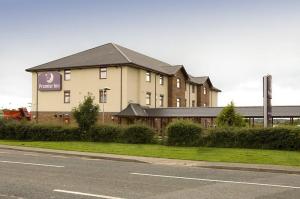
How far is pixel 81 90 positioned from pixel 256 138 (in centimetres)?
3322

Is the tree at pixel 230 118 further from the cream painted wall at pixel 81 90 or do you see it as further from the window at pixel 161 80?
the window at pixel 161 80

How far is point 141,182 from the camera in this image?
509 inches

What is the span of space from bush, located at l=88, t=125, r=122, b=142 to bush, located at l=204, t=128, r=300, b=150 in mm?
7332

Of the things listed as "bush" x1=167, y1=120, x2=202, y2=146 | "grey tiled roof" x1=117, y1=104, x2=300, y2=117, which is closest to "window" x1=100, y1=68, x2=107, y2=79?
"grey tiled roof" x1=117, y1=104, x2=300, y2=117

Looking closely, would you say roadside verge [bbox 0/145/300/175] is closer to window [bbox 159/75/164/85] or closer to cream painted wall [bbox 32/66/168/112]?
cream painted wall [bbox 32/66/168/112]

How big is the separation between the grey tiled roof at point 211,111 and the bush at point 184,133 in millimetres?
21651

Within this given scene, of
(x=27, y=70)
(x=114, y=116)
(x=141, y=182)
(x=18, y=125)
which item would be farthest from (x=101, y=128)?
(x=27, y=70)

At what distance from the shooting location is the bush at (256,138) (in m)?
27.5

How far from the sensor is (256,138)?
28.8 metres

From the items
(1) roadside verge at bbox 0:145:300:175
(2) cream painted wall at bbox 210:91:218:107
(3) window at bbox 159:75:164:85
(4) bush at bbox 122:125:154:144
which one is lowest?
(1) roadside verge at bbox 0:145:300:175

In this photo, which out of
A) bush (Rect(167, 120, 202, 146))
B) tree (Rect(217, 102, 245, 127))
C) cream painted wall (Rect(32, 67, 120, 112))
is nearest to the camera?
Result: bush (Rect(167, 120, 202, 146))

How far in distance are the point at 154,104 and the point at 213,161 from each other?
1621 inches

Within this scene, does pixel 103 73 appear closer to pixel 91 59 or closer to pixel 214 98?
pixel 91 59

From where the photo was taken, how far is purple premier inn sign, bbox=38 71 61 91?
196 ft
